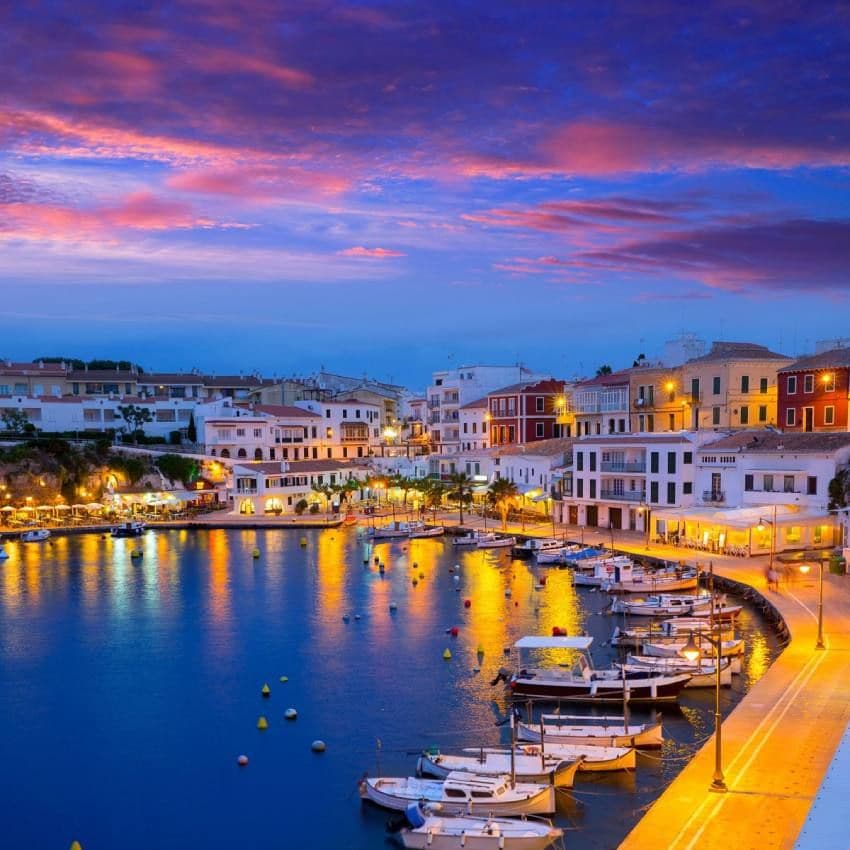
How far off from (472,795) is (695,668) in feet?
42.2

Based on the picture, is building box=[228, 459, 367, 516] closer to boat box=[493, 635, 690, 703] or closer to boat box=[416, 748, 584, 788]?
boat box=[493, 635, 690, 703]

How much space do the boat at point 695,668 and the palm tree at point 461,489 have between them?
41360 millimetres

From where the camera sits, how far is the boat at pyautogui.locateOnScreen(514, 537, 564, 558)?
56.4 m

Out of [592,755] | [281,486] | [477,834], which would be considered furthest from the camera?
[281,486]

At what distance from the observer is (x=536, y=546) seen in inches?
2280

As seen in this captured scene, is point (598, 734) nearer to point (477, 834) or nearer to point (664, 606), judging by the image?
point (477, 834)

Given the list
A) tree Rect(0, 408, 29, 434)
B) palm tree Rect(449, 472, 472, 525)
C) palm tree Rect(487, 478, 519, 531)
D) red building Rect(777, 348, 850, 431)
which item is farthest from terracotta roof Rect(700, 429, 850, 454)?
tree Rect(0, 408, 29, 434)

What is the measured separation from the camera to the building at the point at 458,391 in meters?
95.1

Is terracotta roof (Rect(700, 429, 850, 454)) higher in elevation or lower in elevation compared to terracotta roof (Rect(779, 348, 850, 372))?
lower

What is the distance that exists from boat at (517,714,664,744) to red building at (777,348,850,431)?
128 feet

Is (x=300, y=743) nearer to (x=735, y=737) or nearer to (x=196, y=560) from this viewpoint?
(x=735, y=737)

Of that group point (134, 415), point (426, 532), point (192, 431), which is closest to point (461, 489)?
point (426, 532)

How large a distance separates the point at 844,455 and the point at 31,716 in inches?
1674

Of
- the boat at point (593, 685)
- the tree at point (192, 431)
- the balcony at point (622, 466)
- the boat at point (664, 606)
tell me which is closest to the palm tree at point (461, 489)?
the balcony at point (622, 466)
